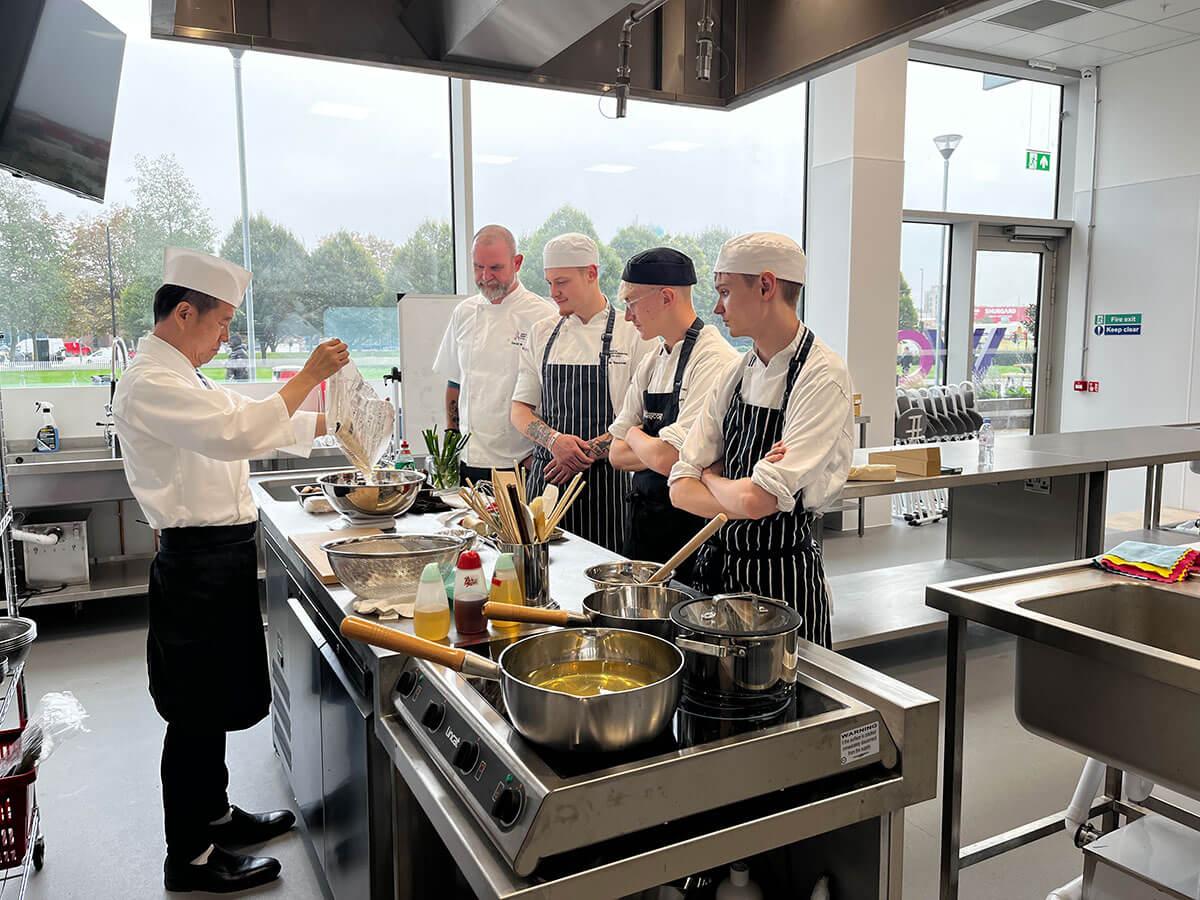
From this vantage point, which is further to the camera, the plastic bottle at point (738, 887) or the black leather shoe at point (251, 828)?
the black leather shoe at point (251, 828)

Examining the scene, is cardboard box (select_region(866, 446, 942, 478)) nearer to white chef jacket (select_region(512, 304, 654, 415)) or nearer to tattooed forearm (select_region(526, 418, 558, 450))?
white chef jacket (select_region(512, 304, 654, 415))

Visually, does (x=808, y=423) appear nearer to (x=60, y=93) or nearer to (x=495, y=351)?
(x=495, y=351)

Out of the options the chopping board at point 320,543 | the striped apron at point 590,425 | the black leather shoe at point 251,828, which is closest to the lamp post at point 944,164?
the striped apron at point 590,425

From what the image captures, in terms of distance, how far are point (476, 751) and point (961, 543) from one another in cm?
432

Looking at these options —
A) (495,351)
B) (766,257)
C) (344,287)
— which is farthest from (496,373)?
(344,287)

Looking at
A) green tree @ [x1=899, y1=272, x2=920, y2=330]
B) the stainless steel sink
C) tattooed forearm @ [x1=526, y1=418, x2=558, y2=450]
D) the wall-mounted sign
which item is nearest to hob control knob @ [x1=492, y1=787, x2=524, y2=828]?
the stainless steel sink

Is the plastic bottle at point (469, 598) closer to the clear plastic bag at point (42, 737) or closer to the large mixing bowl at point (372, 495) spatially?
the large mixing bowl at point (372, 495)

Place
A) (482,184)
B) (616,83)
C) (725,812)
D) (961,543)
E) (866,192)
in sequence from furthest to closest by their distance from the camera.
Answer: (866,192)
(482,184)
(961,543)
(616,83)
(725,812)

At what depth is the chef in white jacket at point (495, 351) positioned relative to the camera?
3.70m

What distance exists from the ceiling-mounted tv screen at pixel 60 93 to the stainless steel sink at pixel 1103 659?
2780 millimetres

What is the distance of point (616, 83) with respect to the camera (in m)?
2.03

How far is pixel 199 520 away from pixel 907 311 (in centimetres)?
668

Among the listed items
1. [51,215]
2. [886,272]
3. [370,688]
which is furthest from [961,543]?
[51,215]

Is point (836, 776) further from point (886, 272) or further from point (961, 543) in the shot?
point (886, 272)
